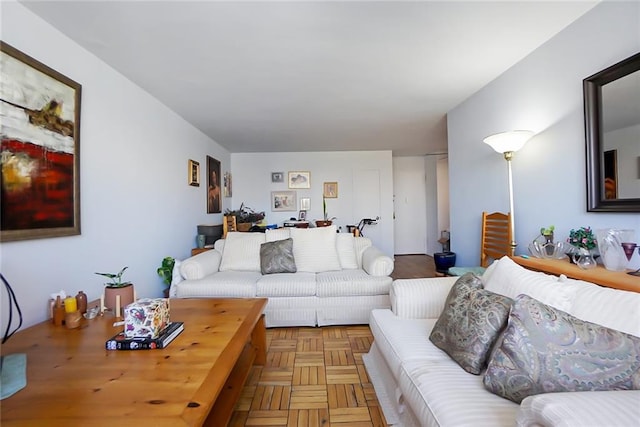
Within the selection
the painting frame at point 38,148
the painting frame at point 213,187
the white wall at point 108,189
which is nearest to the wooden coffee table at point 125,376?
the white wall at point 108,189

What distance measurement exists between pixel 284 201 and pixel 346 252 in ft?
8.81

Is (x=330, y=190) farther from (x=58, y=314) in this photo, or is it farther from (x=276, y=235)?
(x=58, y=314)

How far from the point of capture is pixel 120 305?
159 centimetres

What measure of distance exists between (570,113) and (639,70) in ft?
1.35

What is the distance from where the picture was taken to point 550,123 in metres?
1.92

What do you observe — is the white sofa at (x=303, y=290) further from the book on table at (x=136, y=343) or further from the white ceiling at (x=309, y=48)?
the white ceiling at (x=309, y=48)

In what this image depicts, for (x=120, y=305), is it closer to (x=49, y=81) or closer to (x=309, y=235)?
(x=49, y=81)

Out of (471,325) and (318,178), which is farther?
(318,178)

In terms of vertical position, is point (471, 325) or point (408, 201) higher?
point (408, 201)

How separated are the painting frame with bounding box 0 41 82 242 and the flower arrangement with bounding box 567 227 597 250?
10.0 feet

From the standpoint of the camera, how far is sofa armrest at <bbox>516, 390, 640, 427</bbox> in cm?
58

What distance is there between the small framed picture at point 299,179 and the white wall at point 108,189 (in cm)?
237

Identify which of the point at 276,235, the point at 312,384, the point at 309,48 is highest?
the point at 309,48

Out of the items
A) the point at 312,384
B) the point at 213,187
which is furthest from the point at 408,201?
the point at 312,384
